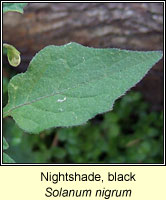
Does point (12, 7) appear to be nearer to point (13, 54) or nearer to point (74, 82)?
point (13, 54)

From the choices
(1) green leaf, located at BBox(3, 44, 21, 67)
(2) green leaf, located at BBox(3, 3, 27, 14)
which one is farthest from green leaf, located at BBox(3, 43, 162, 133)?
(2) green leaf, located at BBox(3, 3, 27, 14)

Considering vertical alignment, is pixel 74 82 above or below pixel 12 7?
below

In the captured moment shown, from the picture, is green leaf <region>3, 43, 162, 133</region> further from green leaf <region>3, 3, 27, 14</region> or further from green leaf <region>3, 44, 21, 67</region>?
green leaf <region>3, 3, 27, 14</region>

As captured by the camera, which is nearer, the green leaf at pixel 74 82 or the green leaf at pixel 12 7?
the green leaf at pixel 74 82

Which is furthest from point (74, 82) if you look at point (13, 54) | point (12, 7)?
point (12, 7)

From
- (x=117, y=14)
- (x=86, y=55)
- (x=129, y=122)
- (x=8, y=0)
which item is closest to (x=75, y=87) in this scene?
(x=86, y=55)

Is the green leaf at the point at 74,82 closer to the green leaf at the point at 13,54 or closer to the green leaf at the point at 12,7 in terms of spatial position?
the green leaf at the point at 13,54

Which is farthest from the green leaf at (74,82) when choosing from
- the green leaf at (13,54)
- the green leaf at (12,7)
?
the green leaf at (12,7)

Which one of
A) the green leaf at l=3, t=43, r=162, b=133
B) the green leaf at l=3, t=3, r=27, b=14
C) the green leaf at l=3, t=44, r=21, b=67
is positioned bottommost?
the green leaf at l=3, t=43, r=162, b=133
